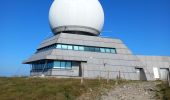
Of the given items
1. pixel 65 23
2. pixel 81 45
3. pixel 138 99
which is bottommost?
Result: pixel 138 99

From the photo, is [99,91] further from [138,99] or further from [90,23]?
[90,23]

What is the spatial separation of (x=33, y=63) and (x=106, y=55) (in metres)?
16.0

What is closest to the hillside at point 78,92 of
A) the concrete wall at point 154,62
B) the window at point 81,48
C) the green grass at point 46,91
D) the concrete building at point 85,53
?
the green grass at point 46,91

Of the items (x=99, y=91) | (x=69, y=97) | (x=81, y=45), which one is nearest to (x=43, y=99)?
(x=69, y=97)

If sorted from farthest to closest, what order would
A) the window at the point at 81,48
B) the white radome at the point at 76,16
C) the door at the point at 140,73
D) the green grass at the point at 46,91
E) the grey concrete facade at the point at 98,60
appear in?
the white radome at the point at 76,16 < the door at the point at 140,73 < the window at the point at 81,48 < the grey concrete facade at the point at 98,60 < the green grass at the point at 46,91

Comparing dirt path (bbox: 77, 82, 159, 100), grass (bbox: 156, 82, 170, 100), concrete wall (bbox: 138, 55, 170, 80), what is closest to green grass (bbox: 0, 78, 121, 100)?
dirt path (bbox: 77, 82, 159, 100)

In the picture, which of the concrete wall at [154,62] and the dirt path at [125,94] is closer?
the dirt path at [125,94]

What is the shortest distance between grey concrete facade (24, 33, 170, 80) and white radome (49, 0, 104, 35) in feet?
8.55

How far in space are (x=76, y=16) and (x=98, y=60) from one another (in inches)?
406

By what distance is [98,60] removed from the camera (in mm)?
50031

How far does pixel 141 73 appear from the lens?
5284 cm

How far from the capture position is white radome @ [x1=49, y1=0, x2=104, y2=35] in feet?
177

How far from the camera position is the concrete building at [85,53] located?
4816cm

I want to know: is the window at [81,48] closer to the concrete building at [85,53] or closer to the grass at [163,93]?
the concrete building at [85,53]
